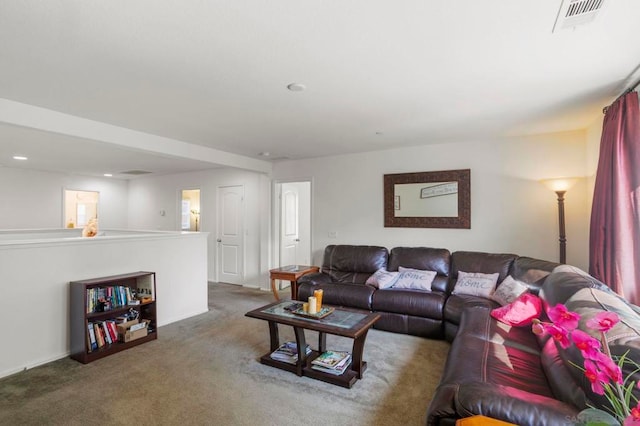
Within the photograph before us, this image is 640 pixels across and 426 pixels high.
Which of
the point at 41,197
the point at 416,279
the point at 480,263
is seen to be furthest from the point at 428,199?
the point at 41,197

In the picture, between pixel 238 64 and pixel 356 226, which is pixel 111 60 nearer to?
pixel 238 64

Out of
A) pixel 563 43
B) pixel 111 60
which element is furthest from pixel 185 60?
pixel 563 43

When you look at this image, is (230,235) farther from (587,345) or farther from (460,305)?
(587,345)

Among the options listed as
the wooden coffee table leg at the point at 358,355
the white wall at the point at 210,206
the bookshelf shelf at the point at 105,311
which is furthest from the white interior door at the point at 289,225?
the wooden coffee table leg at the point at 358,355

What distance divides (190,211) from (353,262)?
465 centimetres

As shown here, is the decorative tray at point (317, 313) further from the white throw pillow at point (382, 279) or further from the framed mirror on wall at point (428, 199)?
the framed mirror on wall at point (428, 199)

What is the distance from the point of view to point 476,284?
11.9 ft

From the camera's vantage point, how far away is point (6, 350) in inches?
110

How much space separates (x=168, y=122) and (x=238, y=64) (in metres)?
1.61

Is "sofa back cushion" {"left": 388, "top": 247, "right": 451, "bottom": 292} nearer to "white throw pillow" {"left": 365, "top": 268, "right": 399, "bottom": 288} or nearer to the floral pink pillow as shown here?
"white throw pillow" {"left": 365, "top": 268, "right": 399, "bottom": 288}

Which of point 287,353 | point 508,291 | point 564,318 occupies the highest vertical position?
point 564,318

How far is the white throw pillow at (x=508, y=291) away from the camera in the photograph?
121 inches

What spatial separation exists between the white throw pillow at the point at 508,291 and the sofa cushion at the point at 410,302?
540 mm

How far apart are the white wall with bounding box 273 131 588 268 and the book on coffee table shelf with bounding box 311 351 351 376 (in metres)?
2.37
